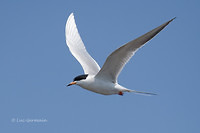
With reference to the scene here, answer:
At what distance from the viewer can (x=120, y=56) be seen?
24.5 ft

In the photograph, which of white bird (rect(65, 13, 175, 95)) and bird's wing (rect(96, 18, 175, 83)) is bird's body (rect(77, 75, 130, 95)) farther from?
bird's wing (rect(96, 18, 175, 83))


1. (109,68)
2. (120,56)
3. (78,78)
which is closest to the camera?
(120,56)

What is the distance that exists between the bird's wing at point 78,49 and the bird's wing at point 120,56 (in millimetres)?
1117

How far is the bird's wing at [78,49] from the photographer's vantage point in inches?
365

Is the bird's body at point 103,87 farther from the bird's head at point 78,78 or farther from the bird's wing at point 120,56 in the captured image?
the bird's head at point 78,78

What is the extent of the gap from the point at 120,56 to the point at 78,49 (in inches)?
110

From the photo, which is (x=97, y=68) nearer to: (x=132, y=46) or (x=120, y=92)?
(x=120, y=92)

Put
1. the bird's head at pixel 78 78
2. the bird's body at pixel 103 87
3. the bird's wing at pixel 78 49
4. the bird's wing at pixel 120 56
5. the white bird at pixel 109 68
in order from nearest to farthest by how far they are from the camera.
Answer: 1. the bird's wing at pixel 120 56
2. the white bird at pixel 109 68
3. the bird's body at pixel 103 87
4. the bird's head at pixel 78 78
5. the bird's wing at pixel 78 49

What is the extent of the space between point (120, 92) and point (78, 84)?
1.01 meters

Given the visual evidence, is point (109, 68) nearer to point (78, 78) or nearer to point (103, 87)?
point (103, 87)

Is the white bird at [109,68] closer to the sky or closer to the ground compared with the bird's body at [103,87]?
closer to the sky

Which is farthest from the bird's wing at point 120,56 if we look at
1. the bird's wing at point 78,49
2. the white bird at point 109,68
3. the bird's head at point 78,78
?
the bird's wing at point 78,49

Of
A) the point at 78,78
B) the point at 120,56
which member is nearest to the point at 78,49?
the point at 78,78

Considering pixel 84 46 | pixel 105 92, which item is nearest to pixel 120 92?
pixel 105 92
